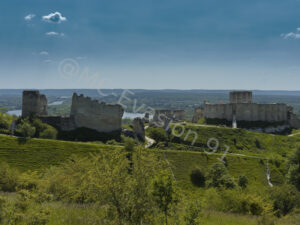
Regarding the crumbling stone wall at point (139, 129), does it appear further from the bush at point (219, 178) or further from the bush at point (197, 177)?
the bush at point (219, 178)

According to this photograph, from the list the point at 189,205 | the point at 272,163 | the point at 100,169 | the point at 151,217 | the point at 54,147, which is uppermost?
the point at 100,169

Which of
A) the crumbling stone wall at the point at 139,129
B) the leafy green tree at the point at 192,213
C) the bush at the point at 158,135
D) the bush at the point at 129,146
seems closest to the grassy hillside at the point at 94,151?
the bush at the point at 129,146

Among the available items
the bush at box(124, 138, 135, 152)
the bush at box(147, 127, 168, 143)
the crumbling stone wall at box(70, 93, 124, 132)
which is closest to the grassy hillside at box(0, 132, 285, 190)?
the bush at box(124, 138, 135, 152)

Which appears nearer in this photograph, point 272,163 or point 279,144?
point 272,163

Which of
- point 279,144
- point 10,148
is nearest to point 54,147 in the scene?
point 10,148

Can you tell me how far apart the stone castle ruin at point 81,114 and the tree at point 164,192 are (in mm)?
69412

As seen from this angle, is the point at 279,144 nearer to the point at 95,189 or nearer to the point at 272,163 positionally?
the point at 272,163

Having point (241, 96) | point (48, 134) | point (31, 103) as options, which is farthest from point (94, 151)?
point (241, 96)

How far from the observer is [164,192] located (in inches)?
375

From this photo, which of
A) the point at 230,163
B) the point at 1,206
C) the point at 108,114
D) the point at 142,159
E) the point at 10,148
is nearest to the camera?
the point at 1,206

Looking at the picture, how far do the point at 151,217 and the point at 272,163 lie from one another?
63.5m

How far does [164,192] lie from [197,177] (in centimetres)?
4615

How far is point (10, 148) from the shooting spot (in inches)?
2063

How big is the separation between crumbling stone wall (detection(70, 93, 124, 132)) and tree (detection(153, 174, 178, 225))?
69412mm
